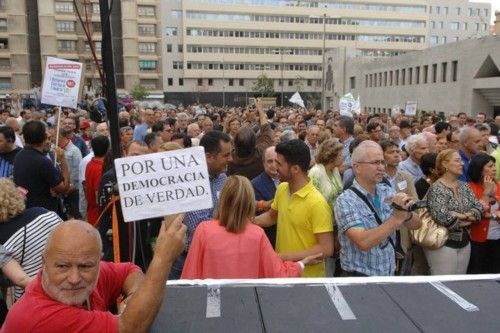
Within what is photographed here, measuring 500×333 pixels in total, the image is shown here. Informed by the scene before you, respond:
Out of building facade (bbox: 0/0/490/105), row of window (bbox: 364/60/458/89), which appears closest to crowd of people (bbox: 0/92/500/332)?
row of window (bbox: 364/60/458/89)

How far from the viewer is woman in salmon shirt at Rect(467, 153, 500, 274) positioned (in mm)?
4793

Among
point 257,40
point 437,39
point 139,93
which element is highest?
point 437,39

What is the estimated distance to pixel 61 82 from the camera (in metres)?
7.37

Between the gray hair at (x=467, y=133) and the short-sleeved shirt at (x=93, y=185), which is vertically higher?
the gray hair at (x=467, y=133)

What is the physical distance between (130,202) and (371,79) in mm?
52365

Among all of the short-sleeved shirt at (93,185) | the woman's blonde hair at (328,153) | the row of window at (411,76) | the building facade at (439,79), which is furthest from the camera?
the row of window at (411,76)

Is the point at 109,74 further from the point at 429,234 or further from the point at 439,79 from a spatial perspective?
the point at 439,79

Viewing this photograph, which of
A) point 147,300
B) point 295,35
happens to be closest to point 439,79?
point 147,300

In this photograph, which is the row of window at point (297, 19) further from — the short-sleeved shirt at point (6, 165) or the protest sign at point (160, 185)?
the protest sign at point (160, 185)

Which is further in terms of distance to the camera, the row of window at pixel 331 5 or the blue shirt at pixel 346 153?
the row of window at pixel 331 5

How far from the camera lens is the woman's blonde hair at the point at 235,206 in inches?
115

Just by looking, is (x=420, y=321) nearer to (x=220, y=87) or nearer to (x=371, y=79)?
(x=371, y=79)

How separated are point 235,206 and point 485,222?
3120 millimetres

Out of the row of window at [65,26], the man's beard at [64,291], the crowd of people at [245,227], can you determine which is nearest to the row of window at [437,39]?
the row of window at [65,26]
